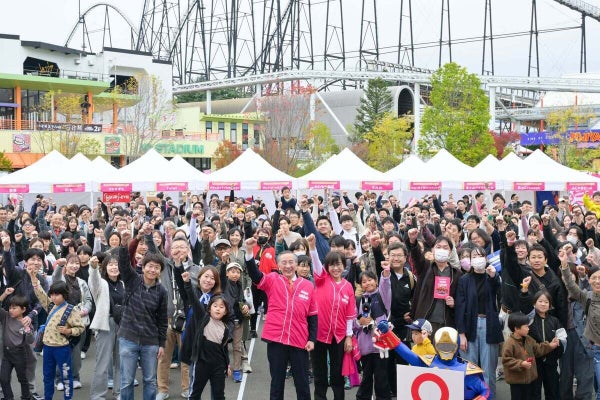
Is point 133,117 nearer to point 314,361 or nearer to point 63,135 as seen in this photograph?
point 63,135

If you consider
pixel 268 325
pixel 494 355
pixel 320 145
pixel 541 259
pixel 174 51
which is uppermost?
pixel 174 51

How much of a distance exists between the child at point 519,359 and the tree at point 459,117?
30158 millimetres

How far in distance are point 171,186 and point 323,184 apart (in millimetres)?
3903

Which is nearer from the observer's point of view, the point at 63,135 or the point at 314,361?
the point at 314,361

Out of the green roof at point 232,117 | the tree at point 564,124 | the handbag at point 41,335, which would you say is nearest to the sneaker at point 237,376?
the handbag at point 41,335

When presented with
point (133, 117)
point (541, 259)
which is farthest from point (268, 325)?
point (133, 117)

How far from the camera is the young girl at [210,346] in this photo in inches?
230

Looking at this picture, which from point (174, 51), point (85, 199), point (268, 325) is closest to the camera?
point (268, 325)

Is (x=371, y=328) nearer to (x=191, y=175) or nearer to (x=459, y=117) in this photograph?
(x=191, y=175)

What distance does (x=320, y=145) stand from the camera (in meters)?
44.6

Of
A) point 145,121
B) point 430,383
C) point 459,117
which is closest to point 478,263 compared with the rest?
point 430,383

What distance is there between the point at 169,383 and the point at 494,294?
141 inches

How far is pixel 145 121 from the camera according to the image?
140ft

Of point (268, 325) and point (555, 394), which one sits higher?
point (268, 325)
